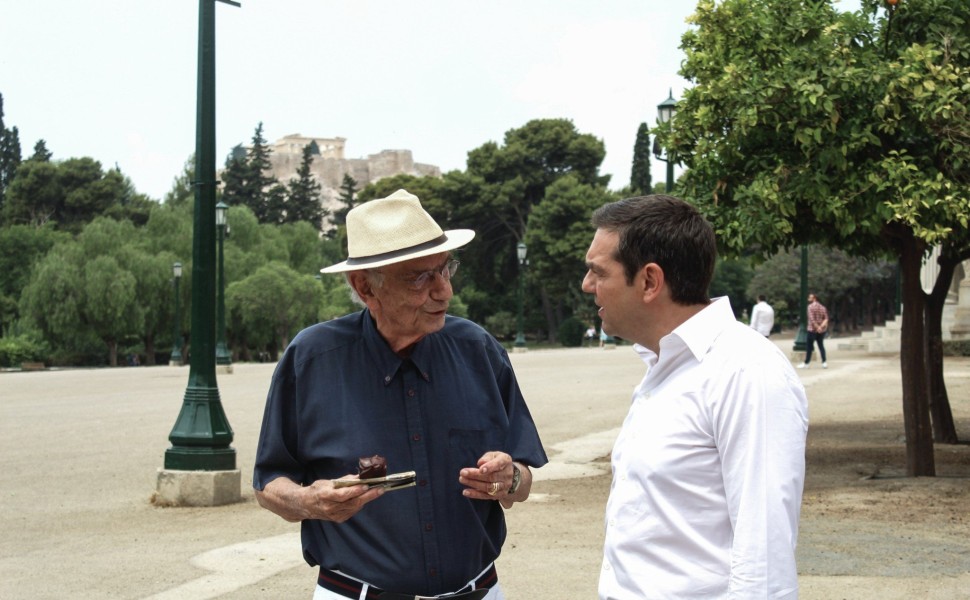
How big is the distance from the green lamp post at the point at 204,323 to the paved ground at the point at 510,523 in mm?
522

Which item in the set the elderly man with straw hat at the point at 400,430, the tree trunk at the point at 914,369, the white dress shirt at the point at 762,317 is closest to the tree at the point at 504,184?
the white dress shirt at the point at 762,317

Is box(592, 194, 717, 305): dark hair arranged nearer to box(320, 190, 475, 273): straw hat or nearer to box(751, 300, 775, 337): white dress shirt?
box(320, 190, 475, 273): straw hat

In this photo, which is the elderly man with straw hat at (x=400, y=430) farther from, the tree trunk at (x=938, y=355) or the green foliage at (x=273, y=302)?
the green foliage at (x=273, y=302)

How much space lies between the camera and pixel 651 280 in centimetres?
266

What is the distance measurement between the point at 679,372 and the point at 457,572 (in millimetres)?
929

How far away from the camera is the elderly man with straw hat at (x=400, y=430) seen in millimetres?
3088

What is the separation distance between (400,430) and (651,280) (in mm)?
880

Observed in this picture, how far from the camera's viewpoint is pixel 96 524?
9547 mm

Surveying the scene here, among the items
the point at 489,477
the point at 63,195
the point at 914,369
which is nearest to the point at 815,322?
the point at 914,369

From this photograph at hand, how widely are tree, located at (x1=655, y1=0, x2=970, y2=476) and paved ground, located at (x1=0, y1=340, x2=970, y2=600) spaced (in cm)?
186

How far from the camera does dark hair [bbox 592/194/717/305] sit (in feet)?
8.60

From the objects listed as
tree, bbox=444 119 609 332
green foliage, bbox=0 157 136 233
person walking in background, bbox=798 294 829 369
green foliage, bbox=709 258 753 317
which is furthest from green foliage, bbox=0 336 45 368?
green foliage, bbox=709 258 753 317

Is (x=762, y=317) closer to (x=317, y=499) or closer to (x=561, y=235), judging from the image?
(x=317, y=499)

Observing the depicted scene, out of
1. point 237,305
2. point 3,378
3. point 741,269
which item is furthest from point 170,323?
point 741,269
